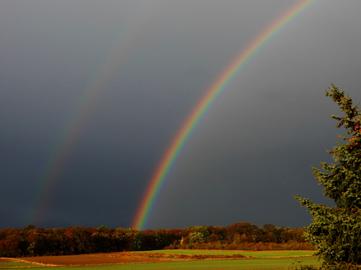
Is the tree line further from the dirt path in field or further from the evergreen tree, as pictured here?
the evergreen tree

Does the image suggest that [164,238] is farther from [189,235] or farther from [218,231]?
[218,231]

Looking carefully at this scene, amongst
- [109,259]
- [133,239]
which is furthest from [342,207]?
[133,239]

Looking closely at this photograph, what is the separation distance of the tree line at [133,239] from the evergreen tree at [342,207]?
298ft

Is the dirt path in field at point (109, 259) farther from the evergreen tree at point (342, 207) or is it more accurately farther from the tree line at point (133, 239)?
the evergreen tree at point (342, 207)

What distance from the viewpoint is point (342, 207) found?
17047 mm

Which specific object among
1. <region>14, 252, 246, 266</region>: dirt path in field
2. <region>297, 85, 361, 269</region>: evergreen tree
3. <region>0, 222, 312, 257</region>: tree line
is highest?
<region>0, 222, 312, 257</region>: tree line

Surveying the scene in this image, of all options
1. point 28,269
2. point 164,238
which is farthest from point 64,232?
point 28,269

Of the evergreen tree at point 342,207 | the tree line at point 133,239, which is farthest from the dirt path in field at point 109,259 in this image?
the evergreen tree at point 342,207

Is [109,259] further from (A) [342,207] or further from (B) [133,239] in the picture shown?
(A) [342,207]

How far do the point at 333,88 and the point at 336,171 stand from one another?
9.63ft

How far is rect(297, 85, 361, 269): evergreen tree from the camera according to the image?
53.4 ft

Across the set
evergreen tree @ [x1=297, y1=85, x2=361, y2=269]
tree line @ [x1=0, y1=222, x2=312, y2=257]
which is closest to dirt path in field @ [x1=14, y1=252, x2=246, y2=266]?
tree line @ [x1=0, y1=222, x2=312, y2=257]

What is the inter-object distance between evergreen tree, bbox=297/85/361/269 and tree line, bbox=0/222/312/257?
90.9m

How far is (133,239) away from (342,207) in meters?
113
